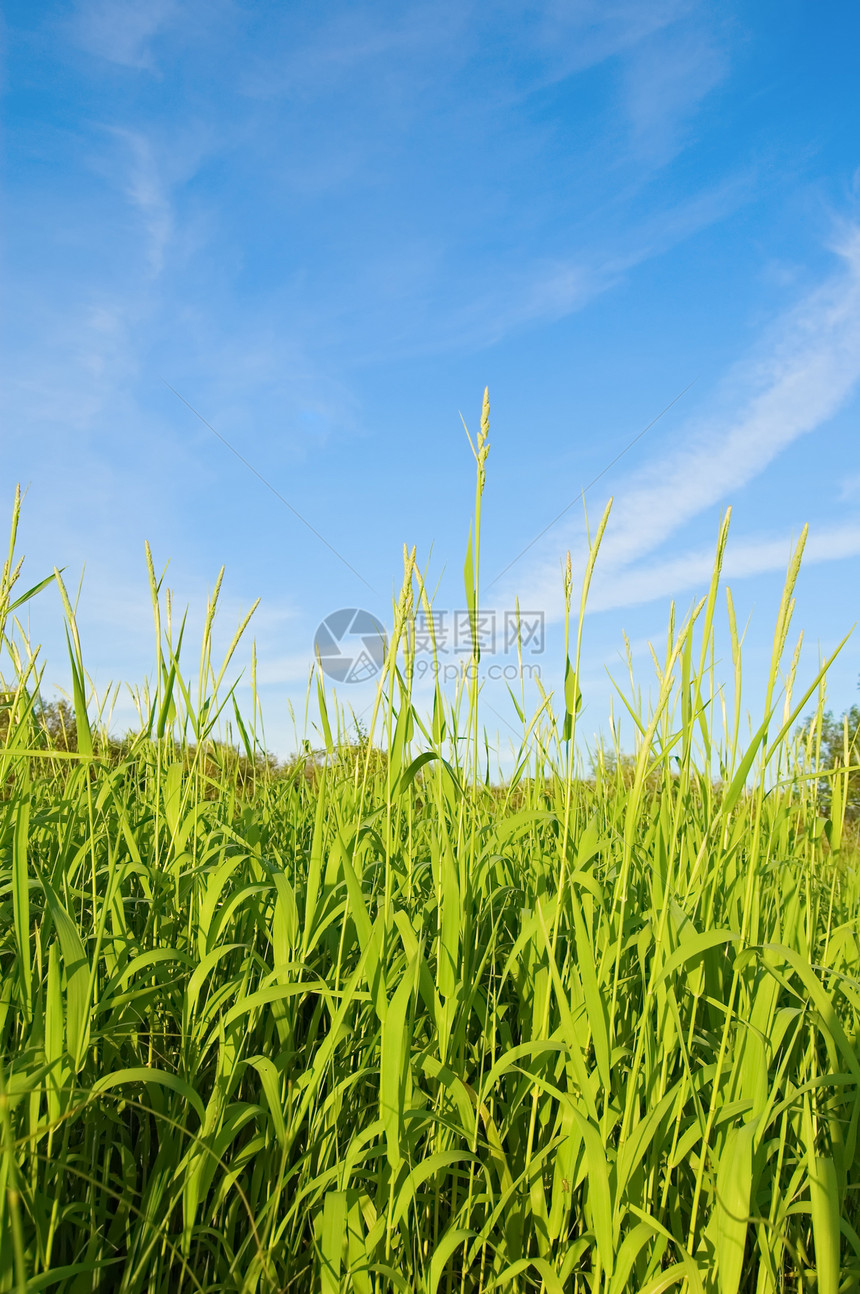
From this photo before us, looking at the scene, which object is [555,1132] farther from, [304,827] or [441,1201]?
[304,827]

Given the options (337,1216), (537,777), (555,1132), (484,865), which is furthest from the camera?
(537,777)

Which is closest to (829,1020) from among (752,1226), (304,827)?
(752,1226)

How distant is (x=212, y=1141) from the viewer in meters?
1.29

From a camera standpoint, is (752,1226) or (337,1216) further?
(752,1226)

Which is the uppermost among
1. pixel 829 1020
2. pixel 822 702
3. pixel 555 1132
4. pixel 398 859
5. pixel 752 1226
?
pixel 822 702

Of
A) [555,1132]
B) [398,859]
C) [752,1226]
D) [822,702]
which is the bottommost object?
[752,1226]

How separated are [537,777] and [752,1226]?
1.12 meters

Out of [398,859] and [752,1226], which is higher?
[398,859]

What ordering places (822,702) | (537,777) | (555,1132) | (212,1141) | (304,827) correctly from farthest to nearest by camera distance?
(304,827) < (537,777) < (822,702) < (555,1132) < (212,1141)

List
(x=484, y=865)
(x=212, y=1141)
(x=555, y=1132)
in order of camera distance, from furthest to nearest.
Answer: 1. (x=484, y=865)
2. (x=555, y=1132)
3. (x=212, y=1141)

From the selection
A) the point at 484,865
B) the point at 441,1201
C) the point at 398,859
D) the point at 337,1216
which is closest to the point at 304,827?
the point at 398,859

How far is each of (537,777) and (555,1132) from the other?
38.7 inches

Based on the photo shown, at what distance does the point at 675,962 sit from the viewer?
1241 millimetres

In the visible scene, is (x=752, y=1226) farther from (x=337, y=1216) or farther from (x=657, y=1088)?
(x=337, y=1216)
